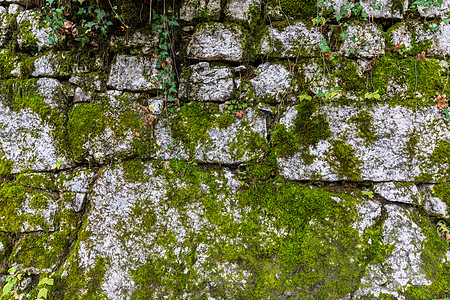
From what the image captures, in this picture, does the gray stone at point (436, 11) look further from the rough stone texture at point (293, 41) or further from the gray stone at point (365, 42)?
the rough stone texture at point (293, 41)

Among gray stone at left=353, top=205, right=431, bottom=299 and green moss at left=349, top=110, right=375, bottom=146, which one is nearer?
gray stone at left=353, top=205, right=431, bottom=299

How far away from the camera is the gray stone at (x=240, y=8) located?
1.78 meters

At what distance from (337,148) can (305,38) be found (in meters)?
0.94

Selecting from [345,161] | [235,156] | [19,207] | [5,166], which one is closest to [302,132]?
[345,161]

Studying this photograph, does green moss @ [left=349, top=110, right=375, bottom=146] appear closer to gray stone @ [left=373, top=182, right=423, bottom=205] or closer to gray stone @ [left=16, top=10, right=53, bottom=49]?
gray stone @ [left=373, top=182, right=423, bottom=205]

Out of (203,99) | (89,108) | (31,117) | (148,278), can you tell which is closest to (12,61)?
(31,117)

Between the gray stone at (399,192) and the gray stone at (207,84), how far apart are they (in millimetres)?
1388

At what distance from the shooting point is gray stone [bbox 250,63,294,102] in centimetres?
175

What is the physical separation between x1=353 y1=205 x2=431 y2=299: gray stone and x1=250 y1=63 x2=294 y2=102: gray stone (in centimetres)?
122

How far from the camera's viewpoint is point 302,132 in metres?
1.71

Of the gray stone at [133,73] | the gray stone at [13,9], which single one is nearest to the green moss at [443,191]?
the gray stone at [133,73]

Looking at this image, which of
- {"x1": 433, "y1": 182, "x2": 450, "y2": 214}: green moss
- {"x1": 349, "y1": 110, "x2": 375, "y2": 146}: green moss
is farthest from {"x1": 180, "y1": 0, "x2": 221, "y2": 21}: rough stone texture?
{"x1": 433, "y1": 182, "x2": 450, "y2": 214}: green moss

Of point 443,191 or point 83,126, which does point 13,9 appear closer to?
point 83,126

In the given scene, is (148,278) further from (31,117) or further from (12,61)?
(12,61)
